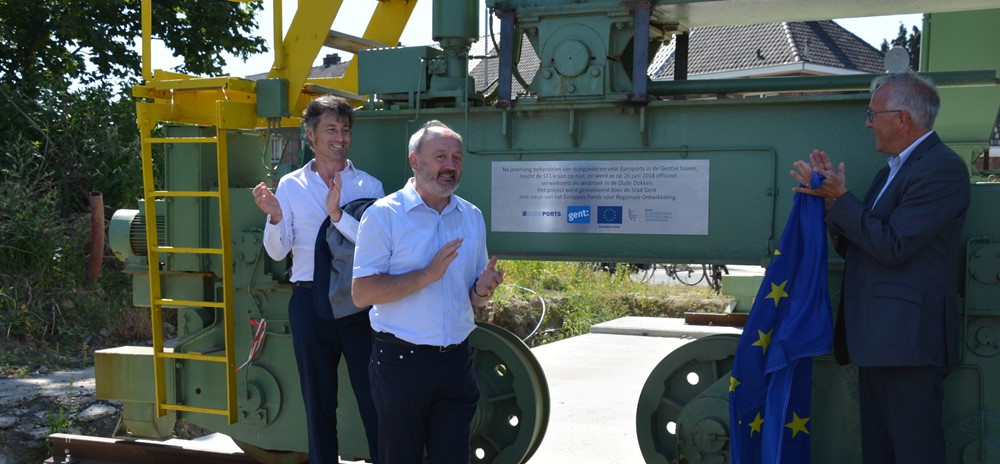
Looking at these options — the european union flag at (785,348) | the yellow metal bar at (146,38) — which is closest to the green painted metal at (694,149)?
the european union flag at (785,348)

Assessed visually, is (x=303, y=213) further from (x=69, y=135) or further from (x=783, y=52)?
(x=783, y=52)

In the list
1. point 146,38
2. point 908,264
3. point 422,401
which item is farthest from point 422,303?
point 146,38

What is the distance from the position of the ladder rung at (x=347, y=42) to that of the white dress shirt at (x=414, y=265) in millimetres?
1963

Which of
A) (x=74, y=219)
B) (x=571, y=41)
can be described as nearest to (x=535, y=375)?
(x=571, y=41)

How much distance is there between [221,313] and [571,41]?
2.54 metres

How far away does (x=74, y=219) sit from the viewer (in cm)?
1109

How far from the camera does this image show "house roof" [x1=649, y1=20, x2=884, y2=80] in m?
22.0

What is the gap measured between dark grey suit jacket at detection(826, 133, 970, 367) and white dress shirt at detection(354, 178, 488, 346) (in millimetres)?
1567

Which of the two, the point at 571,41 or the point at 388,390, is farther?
the point at 571,41

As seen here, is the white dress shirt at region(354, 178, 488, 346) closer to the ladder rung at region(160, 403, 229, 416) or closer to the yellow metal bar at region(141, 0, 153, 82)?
the ladder rung at region(160, 403, 229, 416)

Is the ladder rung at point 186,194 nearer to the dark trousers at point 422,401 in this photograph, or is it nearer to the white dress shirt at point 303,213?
the white dress shirt at point 303,213

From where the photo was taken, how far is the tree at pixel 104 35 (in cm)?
1352

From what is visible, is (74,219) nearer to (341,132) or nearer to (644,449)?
(341,132)

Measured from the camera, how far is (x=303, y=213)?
461 cm
